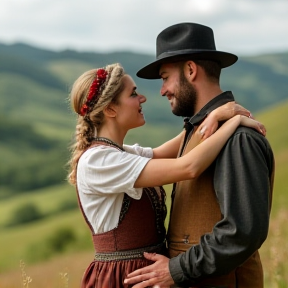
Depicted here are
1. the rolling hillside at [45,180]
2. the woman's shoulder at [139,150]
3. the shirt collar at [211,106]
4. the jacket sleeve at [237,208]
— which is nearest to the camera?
the jacket sleeve at [237,208]

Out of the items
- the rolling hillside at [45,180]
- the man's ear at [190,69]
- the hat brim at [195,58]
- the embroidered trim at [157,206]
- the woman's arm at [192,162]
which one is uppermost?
the hat brim at [195,58]

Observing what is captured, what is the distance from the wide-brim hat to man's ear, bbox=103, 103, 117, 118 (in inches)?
14.6

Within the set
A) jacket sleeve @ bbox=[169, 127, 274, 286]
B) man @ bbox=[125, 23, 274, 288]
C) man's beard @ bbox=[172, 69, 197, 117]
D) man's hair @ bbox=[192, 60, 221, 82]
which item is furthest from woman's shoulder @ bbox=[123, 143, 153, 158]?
jacket sleeve @ bbox=[169, 127, 274, 286]

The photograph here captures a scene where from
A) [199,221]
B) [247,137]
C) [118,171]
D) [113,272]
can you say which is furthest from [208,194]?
[113,272]

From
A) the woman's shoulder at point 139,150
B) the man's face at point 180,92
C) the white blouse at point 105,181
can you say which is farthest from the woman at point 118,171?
the woman's shoulder at point 139,150

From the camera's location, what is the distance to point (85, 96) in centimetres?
518

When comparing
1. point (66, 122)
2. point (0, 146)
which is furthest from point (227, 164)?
point (66, 122)

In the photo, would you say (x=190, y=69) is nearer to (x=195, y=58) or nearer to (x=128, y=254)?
(x=195, y=58)

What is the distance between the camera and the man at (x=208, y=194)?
4496 mm

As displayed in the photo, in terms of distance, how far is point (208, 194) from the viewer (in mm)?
4742

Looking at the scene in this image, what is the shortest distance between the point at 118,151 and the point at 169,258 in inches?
31.4

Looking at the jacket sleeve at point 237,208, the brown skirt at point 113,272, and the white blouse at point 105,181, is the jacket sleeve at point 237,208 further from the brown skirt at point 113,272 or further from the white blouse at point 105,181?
the white blouse at point 105,181

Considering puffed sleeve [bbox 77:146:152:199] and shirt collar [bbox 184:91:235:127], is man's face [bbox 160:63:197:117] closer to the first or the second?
shirt collar [bbox 184:91:235:127]

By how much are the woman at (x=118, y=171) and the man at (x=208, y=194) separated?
0.10 m
